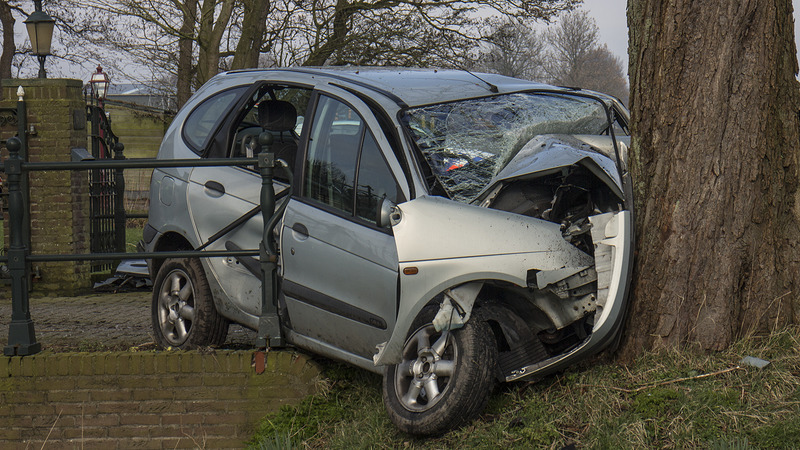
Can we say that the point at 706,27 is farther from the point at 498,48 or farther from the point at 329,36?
the point at 498,48

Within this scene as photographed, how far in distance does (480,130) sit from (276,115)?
4.88 ft

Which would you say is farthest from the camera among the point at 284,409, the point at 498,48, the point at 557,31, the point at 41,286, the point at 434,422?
the point at 557,31

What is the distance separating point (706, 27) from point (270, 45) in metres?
15.8

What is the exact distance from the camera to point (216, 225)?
5863 millimetres

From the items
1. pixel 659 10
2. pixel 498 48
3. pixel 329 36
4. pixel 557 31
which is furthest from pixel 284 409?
pixel 557 31

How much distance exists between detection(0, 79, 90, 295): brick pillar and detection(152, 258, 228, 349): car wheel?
16.6ft

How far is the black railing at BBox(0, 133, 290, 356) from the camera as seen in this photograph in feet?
17.6

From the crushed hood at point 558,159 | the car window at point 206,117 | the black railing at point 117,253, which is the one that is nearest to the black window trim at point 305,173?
the black railing at point 117,253

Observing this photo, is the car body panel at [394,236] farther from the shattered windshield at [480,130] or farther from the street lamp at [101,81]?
the street lamp at [101,81]

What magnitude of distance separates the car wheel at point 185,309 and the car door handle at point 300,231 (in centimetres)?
92

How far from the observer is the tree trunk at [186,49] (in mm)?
18734

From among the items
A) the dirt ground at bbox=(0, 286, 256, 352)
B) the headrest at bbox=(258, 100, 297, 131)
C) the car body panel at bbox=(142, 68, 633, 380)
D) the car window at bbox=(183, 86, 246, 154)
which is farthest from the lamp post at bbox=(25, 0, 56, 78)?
the headrest at bbox=(258, 100, 297, 131)

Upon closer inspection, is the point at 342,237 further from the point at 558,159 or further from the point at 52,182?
the point at 52,182

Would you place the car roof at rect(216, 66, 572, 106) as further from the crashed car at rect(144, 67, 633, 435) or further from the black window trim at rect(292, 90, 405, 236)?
the black window trim at rect(292, 90, 405, 236)
